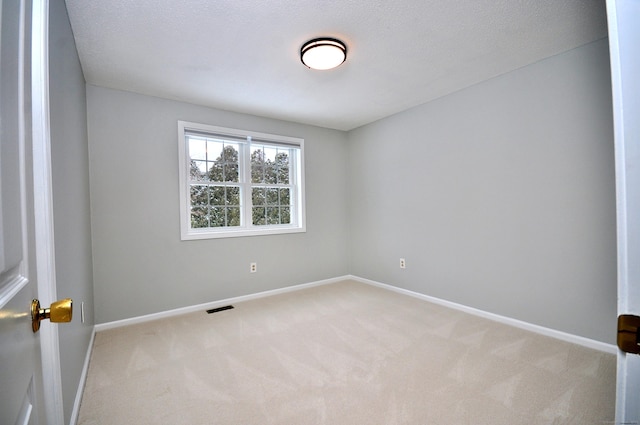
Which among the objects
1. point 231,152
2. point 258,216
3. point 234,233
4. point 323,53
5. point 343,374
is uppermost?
point 323,53

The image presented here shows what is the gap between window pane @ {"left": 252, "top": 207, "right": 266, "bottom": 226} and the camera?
3.88 m

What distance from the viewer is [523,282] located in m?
2.65

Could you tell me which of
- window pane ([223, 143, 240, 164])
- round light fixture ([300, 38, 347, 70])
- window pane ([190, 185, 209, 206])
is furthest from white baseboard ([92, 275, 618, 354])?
round light fixture ([300, 38, 347, 70])

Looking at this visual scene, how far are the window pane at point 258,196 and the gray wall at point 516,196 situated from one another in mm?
1766

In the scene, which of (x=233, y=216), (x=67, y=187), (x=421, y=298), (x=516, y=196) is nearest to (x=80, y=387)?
(x=67, y=187)

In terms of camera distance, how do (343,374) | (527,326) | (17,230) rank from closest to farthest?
(17,230)
(343,374)
(527,326)

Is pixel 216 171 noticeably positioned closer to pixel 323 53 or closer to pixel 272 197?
pixel 272 197

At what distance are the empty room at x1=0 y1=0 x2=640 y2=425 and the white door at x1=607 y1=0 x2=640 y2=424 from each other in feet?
0.07

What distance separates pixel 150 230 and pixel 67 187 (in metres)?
1.47

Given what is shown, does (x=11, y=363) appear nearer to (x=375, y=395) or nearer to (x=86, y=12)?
(x=375, y=395)

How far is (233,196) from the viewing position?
3713 millimetres

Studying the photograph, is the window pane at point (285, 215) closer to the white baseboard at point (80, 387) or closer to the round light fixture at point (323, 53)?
the round light fixture at point (323, 53)

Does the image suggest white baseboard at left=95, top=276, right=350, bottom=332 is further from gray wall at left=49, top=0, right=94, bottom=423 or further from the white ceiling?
the white ceiling

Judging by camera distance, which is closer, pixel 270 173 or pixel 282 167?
pixel 270 173
